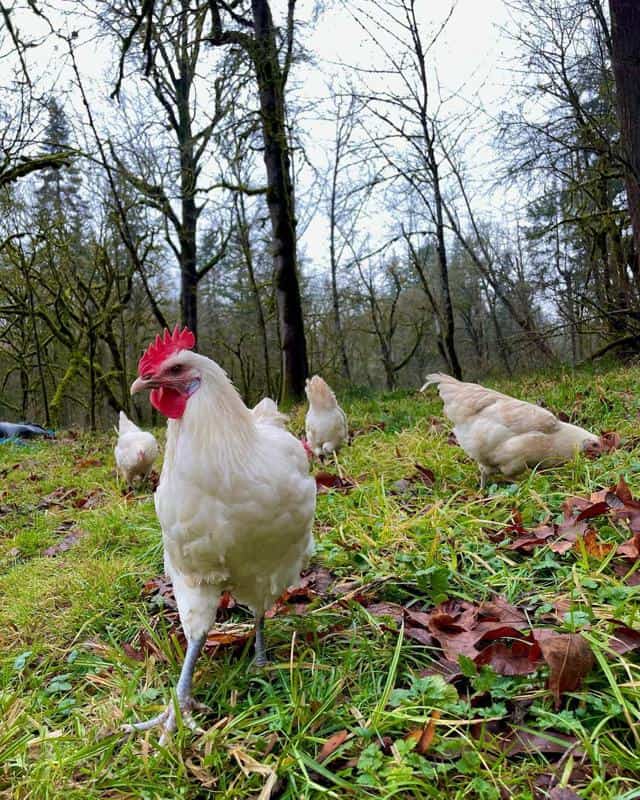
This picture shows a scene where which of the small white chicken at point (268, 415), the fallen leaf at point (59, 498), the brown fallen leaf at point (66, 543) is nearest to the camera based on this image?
the small white chicken at point (268, 415)

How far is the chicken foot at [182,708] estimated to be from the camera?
5.48ft

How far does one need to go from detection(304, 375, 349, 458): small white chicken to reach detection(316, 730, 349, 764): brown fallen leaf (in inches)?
172

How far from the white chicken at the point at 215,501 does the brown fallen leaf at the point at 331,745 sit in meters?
0.49

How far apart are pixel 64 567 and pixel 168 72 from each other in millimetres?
12566

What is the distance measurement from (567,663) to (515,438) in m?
2.51

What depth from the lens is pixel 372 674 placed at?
182 cm

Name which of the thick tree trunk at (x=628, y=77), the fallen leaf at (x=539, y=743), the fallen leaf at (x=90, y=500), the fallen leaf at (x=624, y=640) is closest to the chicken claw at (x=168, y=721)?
the fallen leaf at (x=539, y=743)

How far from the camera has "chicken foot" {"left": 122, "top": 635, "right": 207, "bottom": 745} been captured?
1671 millimetres

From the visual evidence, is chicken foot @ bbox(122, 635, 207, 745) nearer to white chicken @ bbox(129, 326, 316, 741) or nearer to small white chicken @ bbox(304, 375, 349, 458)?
white chicken @ bbox(129, 326, 316, 741)

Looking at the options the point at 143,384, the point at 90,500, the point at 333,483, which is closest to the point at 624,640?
the point at 143,384

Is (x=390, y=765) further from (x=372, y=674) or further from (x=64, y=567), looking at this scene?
(x=64, y=567)

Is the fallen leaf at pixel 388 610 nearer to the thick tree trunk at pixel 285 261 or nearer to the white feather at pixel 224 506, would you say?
the white feather at pixel 224 506

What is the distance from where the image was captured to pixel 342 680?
1774mm

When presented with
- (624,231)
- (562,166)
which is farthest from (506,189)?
(624,231)
